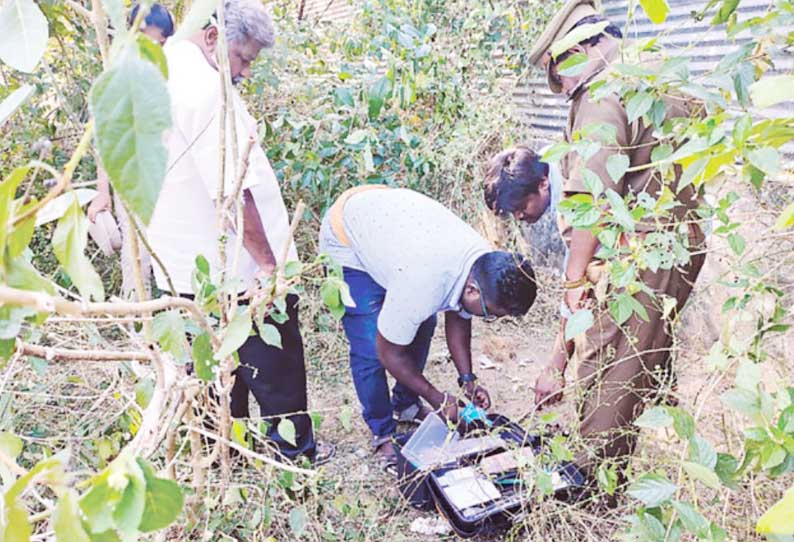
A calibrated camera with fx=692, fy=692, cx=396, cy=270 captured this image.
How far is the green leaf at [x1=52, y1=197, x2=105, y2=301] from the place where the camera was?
602 millimetres

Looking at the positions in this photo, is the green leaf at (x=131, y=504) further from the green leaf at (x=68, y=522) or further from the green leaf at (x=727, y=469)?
the green leaf at (x=727, y=469)

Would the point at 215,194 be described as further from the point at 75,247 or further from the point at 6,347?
the point at 75,247

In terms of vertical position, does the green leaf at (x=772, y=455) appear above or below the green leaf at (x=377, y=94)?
below

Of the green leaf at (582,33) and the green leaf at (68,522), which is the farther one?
the green leaf at (582,33)

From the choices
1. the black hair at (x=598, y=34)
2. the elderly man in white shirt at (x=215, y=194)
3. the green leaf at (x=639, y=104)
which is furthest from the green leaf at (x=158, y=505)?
the black hair at (x=598, y=34)

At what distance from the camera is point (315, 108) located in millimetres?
3996

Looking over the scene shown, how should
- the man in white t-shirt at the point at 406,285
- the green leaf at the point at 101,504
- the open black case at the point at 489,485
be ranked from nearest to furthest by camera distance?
1. the green leaf at the point at 101,504
2. the open black case at the point at 489,485
3. the man in white t-shirt at the point at 406,285

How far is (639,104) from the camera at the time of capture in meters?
1.29

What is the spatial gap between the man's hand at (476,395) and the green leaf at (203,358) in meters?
2.04

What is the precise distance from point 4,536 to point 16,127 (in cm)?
427

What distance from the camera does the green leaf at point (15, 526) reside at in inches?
21.0

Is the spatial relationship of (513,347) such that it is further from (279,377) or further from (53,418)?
(53,418)

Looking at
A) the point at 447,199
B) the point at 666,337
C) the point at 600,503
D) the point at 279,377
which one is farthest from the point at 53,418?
the point at 447,199

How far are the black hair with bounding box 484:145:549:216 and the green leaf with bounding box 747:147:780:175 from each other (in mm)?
1680
